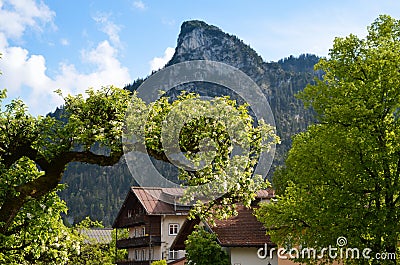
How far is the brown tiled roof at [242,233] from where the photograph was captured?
33.5 meters

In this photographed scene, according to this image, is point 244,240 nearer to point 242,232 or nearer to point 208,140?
point 242,232

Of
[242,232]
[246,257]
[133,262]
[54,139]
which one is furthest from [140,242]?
[54,139]

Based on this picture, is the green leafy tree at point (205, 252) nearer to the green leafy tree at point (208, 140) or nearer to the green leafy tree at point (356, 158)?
the green leafy tree at point (356, 158)

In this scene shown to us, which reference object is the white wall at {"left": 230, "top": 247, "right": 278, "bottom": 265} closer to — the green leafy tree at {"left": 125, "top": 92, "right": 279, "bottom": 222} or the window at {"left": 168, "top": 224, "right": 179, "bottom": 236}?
the window at {"left": 168, "top": 224, "right": 179, "bottom": 236}

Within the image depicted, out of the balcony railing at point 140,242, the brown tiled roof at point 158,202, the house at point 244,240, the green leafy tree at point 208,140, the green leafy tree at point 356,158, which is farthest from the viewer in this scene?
the balcony railing at point 140,242

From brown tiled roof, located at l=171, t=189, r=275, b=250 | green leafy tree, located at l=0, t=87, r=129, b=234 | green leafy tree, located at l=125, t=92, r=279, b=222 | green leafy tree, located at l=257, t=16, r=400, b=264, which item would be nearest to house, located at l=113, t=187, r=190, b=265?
brown tiled roof, located at l=171, t=189, r=275, b=250

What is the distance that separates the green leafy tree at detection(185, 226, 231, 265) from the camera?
3225cm

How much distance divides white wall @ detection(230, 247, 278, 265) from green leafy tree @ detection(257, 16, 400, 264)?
993 cm

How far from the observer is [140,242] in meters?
56.1

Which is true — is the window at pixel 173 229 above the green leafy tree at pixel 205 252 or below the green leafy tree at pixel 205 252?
above

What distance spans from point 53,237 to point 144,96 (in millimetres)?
4939

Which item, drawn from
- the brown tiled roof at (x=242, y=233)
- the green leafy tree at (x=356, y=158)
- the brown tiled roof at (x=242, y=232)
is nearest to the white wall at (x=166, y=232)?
the brown tiled roof at (x=242, y=232)

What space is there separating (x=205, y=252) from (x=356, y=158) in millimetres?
13979

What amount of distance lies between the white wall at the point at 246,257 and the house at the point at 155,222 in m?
18.4
